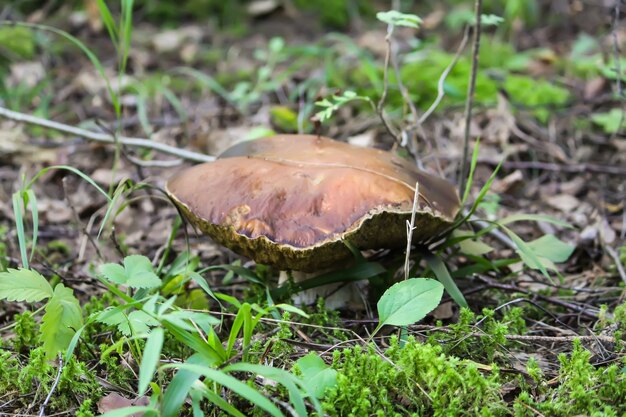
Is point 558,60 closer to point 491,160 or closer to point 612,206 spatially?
point 491,160

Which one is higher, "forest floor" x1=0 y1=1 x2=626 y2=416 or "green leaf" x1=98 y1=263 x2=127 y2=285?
"green leaf" x1=98 y1=263 x2=127 y2=285

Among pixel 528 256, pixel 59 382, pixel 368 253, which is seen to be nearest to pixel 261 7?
pixel 368 253

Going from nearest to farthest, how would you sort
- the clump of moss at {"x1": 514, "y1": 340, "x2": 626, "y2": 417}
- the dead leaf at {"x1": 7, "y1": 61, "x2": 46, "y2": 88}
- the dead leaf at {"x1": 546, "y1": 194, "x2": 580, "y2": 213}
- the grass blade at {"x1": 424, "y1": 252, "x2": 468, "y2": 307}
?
the clump of moss at {"x1": 514, "y1": 340, "x2": 626, "y2": 417} < the grass blade at {"x1": 424, "y1": 252, "x2": 468, "y2": 307} < the dead leaf at {"x1": 546, "y1": 194, "x2": 580, "y2": 213} < the dead leaf at {"x1": 7, "y1": 61, "x2": 46, "y2": 88}

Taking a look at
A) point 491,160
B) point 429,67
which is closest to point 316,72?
point 429,67

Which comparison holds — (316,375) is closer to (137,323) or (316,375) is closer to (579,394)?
(137,323)

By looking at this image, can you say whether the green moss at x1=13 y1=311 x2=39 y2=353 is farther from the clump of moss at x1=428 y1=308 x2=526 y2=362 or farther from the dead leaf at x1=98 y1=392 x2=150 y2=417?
the clump of moss at x1=428 y1=308 x2=526 y2=362

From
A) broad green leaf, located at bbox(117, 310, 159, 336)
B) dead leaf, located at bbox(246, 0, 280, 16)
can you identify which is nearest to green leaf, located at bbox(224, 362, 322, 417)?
broad green leaf, located at bbox(117, 310, 159, 336)

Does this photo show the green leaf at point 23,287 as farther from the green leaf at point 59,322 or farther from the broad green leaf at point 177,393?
the broad green leaf at point 177,393
